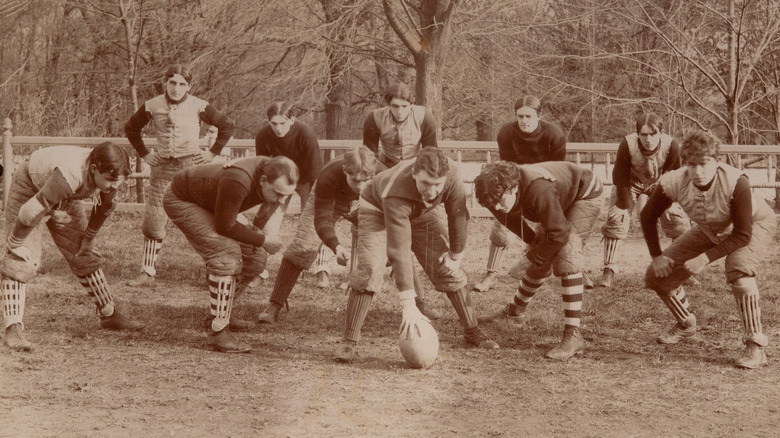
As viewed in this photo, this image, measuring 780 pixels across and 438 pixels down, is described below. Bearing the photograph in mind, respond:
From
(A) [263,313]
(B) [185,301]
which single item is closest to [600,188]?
(A) [263,313]

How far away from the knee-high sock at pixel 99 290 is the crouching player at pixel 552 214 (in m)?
2.95

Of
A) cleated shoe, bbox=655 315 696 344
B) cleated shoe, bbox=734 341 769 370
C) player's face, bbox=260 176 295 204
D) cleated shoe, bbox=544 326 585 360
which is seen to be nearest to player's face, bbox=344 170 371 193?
player's face, bbox=260 176 295 204

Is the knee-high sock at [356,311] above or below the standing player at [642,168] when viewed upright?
below

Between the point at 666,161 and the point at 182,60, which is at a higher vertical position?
the point at 182,60

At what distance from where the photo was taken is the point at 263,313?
7.48 metres

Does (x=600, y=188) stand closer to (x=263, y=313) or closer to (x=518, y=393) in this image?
(x=518, y=393)

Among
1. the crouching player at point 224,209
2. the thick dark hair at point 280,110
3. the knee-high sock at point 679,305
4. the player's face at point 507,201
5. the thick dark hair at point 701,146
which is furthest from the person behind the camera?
the thick dark hair at point 280,110

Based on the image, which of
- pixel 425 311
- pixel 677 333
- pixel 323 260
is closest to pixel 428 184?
pixel 425 311

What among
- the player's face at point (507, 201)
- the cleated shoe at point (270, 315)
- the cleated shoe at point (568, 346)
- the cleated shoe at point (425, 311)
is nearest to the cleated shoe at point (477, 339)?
the cleated shoe at point (568, 346)

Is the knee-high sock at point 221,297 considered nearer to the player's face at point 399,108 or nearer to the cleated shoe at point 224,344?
the cleated shoe at point 224,344

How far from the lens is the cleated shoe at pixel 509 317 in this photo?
24.7 feet

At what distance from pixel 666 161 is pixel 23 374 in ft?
18.4

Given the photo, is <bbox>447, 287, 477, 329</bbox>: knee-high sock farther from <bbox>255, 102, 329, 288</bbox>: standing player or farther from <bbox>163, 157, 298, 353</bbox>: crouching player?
<bbox>255, 102, 329, 288</bbox>: standing player

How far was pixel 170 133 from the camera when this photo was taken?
28.7 feet
